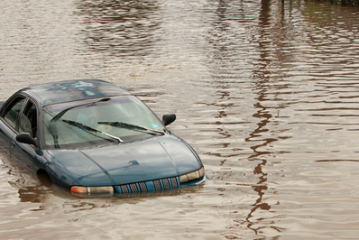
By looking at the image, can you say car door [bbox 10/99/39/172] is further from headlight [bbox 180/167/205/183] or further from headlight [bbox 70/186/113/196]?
headlight [bbox 180/167/205/183]

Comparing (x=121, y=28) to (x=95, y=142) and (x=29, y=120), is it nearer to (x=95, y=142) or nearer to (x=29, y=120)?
(x=29, y=120)

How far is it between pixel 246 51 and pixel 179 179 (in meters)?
13.2

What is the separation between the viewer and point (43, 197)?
652 centimetres

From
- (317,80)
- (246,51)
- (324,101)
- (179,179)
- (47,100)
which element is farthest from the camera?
(246,51)

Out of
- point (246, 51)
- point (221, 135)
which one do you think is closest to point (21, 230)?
point (221, 135)

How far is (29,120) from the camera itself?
749 cm

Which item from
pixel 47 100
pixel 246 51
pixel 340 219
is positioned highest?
pixel 47 100

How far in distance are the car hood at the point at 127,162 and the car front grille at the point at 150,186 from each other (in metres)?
0.05

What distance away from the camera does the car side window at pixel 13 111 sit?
313 inches

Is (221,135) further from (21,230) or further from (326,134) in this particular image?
(21,230)

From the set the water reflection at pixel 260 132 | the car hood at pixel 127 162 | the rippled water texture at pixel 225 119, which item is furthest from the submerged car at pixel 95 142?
the water reflection at pixel 260 132

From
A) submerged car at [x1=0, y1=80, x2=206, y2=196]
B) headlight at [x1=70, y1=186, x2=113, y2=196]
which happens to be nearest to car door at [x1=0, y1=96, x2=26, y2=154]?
submerged car at [x1=0, y1=80, x2=206, y2=196]

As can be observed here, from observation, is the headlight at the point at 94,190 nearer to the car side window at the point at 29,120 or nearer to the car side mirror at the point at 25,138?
the car side mirror at the point at 25,138

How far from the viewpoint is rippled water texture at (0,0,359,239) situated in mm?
5715
